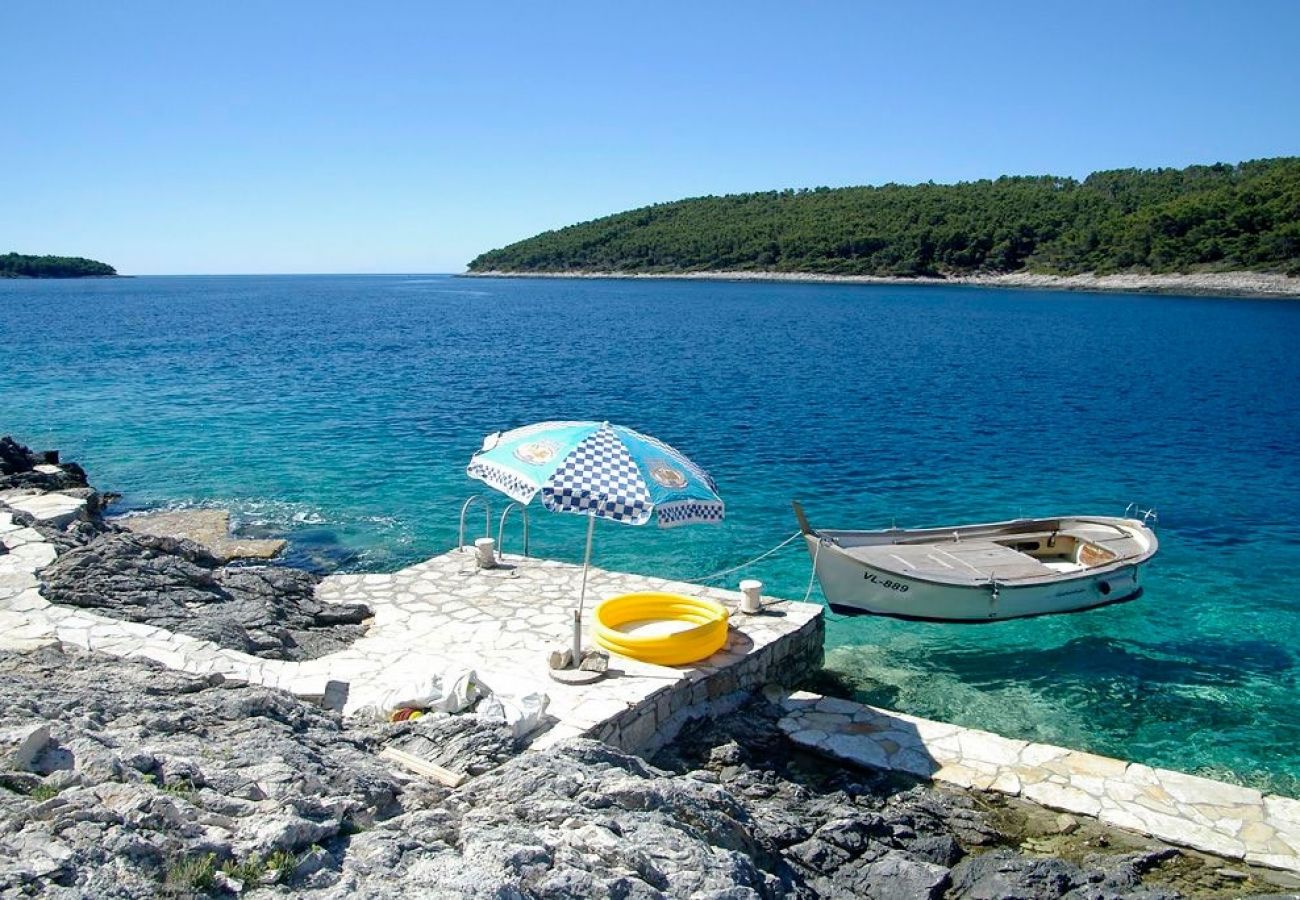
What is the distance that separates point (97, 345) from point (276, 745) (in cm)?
6458

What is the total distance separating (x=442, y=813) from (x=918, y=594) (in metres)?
10.0

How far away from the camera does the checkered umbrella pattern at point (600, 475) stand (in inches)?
345

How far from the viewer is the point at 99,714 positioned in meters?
6.35

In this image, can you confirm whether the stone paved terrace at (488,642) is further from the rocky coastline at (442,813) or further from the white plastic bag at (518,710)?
the rocky coastline at (442,813)

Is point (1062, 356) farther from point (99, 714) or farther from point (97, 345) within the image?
point (97, 345)

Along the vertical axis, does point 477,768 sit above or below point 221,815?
below

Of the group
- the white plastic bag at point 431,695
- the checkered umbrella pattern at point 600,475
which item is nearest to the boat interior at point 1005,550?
the checkered umbrella pattern at point 600,475

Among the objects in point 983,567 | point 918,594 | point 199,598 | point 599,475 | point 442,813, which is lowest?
point 918,594

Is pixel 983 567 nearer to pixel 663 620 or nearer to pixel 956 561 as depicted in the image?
pixel 956 561

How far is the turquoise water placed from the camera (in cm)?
1291

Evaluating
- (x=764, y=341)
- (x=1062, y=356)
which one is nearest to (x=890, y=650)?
(x=1062, y=356)

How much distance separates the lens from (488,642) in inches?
420

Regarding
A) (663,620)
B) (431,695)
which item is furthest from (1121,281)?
(431,695)

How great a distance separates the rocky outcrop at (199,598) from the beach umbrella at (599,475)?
3247 mm
